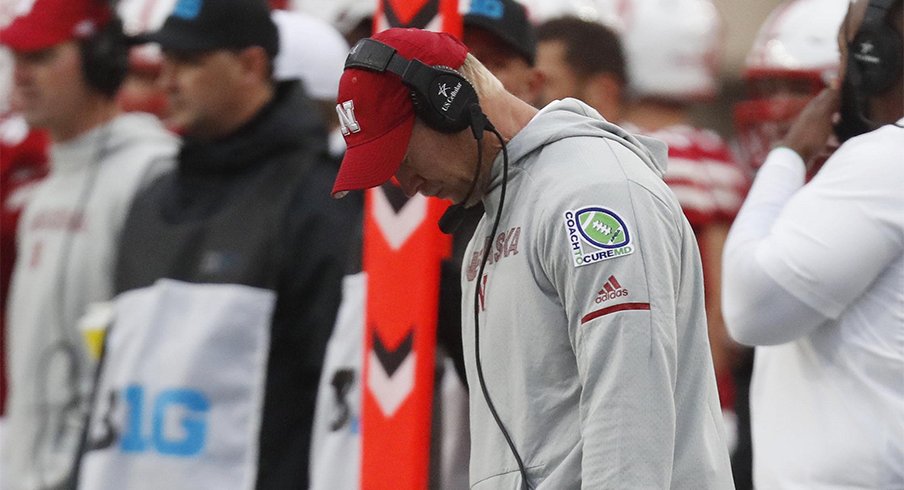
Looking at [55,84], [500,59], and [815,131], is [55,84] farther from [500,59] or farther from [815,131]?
[815,131]

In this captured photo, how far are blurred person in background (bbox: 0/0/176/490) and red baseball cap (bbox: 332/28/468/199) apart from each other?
1.99 meters

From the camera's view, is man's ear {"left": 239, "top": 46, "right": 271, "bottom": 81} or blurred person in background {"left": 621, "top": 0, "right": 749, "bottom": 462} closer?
man's ear {"left": 239, "top": 46, "right": 271, "bottom": 81}

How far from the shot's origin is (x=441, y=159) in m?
2.68

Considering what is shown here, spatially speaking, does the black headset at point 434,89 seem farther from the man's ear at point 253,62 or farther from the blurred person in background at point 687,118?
the blurred person in background at point 687,118

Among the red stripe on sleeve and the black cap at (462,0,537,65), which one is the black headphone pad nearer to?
the red stripe on sleeve

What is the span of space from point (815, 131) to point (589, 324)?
1.23 meters

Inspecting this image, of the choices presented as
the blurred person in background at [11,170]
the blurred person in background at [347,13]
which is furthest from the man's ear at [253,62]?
the blurred person in background at [11,170]

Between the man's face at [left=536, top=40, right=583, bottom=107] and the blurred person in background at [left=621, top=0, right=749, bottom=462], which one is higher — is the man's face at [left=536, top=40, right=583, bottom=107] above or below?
above

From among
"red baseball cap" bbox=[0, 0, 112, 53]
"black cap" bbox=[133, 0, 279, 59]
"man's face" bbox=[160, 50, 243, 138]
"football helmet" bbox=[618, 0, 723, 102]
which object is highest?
"black cap" bbox=[133, 0, 279, 59]

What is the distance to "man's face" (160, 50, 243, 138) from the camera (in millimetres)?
4293

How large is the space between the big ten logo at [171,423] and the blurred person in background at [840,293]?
137cm

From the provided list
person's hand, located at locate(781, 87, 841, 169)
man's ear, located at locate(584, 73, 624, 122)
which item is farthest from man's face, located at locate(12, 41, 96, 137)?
person's hand, located at locate(781, 87, 841, 169)

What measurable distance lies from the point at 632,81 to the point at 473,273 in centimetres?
280

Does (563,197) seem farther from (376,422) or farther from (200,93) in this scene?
(200,93)
